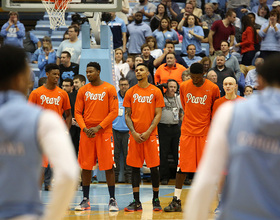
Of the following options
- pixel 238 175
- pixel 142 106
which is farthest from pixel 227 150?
pixel 142 106

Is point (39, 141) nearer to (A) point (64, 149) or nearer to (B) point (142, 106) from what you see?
(A) point (64, 149)

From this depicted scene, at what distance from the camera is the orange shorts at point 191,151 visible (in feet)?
25.3

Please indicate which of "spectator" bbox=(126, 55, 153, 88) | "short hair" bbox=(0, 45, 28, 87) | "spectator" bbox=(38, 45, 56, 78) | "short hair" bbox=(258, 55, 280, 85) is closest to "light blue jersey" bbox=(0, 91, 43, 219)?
"short hair" bbox=(0, 45, 28, 87)

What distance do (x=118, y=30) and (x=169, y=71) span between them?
3477 millimetres

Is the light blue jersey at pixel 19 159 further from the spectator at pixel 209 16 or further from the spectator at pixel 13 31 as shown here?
the spectator at pixel 209 16

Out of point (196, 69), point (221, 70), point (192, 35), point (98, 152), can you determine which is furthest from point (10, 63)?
point (192, 35)

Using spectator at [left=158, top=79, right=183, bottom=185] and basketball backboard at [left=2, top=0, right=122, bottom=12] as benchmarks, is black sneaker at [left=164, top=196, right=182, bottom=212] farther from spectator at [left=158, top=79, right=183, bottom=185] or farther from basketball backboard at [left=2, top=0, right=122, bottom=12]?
basketball backboard at [left=2, top=0, right=122, bottom=12]

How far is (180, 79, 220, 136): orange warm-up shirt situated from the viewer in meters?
7.72

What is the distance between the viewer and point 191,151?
7727 mm

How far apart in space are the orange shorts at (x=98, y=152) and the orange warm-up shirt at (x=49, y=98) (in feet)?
2.04

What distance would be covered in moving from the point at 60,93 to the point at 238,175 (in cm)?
575

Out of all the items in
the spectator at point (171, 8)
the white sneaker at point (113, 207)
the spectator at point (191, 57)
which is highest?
the spectator at point (171, 8)

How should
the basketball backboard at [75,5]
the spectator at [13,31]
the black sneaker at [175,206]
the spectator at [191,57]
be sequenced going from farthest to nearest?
1. the spectator at [13,31]
2. the spectator at [191,57]
3. the basketball backboard at [75,5]
4. the black sneaker at [175,206]

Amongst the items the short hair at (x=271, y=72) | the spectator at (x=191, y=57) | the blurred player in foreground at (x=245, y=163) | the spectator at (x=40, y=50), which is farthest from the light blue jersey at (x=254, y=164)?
the spectator at (x=40, y=50)
